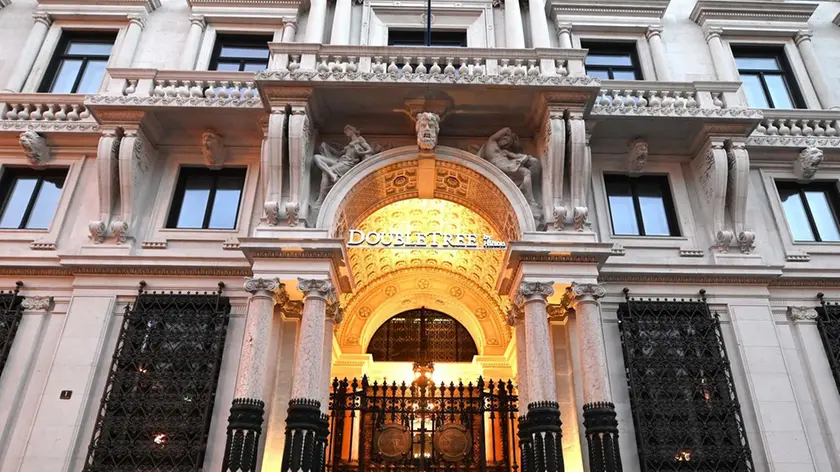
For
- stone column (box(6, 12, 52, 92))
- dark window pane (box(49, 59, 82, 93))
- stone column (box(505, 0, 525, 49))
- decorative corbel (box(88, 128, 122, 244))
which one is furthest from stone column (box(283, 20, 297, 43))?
stone column (box(6, 12, 52, 92))

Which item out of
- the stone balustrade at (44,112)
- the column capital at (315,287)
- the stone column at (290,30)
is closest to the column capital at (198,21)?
the stone column at (290,30)

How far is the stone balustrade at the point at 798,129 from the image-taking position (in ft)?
53.9

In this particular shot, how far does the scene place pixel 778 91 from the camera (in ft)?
61.1

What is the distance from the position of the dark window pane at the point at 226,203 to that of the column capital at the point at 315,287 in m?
3.27

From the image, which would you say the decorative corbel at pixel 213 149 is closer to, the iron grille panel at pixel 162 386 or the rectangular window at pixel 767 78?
the iron grille panel at pixel 162 386

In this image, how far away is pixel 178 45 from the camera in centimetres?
1889

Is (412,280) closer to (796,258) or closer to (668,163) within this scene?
(668,163)

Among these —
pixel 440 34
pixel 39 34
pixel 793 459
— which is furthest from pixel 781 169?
pixel 39 34

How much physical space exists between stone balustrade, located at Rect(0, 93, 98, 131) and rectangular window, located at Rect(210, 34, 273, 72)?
3.84 metres

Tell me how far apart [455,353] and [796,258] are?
10.5 m

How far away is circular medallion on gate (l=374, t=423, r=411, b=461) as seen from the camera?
1455 centimetres

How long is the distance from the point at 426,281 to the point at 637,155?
8035mm

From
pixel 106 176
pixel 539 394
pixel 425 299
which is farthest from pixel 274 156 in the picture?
pixel 425 299

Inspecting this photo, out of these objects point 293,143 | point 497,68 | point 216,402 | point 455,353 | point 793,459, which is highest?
point 497,68
